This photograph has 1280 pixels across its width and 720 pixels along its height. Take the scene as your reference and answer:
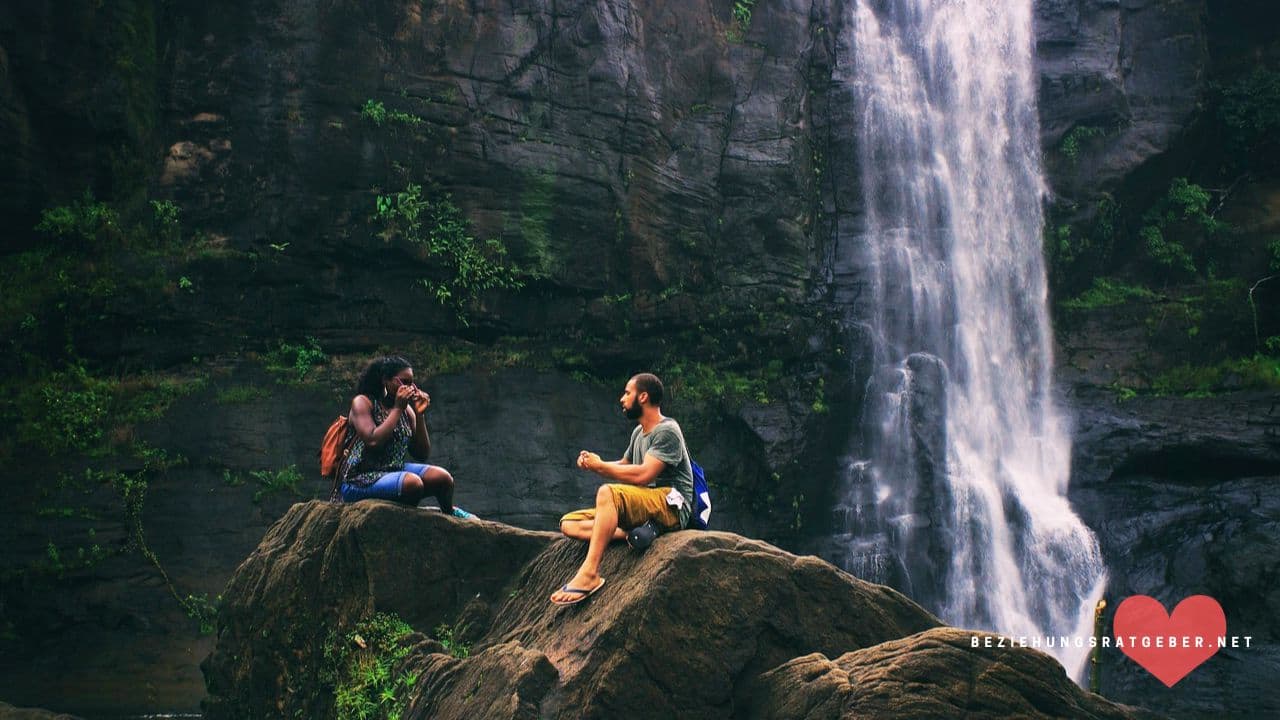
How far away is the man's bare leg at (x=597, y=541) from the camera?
6469 mm

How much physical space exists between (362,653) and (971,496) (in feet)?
38.4

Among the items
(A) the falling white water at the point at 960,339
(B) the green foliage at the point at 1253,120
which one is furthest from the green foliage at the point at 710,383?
(B) the green foliage at the point at 1253,120

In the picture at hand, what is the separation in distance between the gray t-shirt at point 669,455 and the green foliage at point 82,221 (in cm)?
1182

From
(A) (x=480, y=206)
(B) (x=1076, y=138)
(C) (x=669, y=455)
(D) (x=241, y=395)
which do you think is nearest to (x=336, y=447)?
(C) (x=669, y=455)

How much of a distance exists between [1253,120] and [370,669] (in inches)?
754

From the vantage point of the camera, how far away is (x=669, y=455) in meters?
6.59

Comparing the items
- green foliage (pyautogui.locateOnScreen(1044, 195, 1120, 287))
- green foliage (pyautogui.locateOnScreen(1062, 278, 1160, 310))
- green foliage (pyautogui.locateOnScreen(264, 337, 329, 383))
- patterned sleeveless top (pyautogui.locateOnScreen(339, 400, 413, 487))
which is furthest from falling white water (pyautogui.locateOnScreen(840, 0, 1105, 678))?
patterned sleeveless top (pyautogui.locateOnScreen(339, 400, 413, 487))

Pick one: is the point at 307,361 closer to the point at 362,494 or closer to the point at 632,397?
the point at 362,494

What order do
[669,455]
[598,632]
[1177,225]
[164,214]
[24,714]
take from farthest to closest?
[1177,225], [164,214], [24,714], [669,455], [598,632]

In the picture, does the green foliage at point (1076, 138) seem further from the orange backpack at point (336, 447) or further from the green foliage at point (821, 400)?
the orange backpack at point (336, 447)

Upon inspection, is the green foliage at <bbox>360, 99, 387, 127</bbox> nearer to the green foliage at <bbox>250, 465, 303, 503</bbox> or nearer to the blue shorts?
the green foliage at <bbox>250, 465, 303, 503</bbox>

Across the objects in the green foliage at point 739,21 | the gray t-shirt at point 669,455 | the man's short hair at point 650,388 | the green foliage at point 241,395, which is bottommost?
the green foliage at point 241,395

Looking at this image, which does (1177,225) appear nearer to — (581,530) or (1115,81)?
(1115,81)

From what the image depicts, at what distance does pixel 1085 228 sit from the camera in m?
19.2
